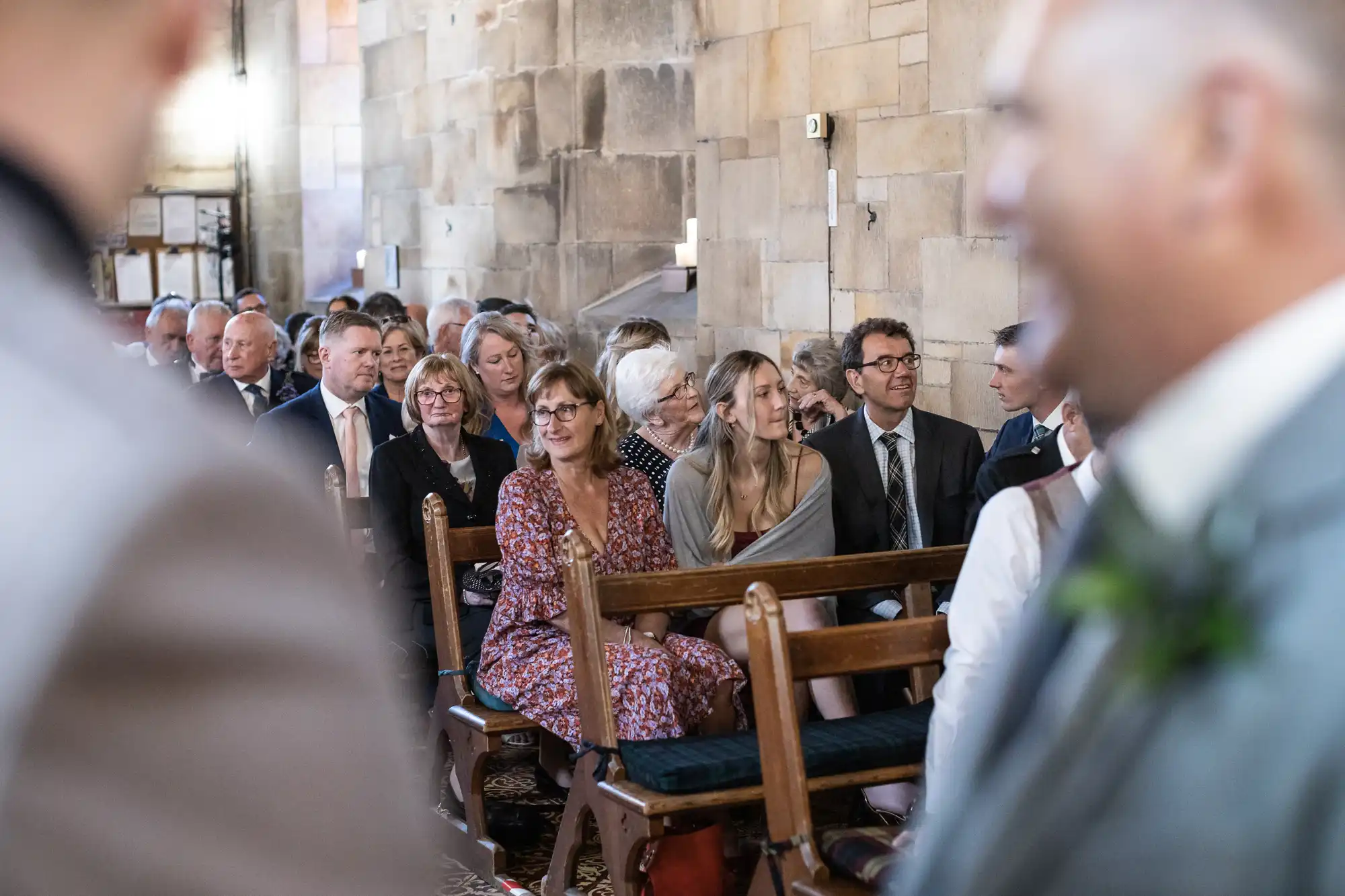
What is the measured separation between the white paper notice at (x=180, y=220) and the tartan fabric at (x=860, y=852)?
1577cm

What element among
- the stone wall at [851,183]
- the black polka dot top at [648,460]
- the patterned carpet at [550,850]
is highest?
the stone wall at [851,183]

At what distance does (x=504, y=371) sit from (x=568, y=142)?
4.93 meters

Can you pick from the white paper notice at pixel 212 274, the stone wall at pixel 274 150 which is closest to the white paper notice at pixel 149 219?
the white paper notice at pixel 212 274

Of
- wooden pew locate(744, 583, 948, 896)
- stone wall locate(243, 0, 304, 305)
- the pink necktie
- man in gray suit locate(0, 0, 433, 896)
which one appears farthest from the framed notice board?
man in gray suit locate(0, 0, 433, 896)

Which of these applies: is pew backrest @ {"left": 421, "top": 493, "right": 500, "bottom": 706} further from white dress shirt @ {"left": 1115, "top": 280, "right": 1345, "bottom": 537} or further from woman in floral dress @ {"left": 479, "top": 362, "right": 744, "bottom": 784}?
white dress shirt @ {"left": 1115, "top": 280, "right": 1345, "bottom": 537}

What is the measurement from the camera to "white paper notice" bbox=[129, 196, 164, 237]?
16906mm

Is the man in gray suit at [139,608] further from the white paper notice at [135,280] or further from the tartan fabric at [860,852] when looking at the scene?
the white paper notice at [135,280]

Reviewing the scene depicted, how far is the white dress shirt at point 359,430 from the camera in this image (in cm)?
625

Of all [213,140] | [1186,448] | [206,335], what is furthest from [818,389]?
[213,140]

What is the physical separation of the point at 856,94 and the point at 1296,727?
24.1 ft

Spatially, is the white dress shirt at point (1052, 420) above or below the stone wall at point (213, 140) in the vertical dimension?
below

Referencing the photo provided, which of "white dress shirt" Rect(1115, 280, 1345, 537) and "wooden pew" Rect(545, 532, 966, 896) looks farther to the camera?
"wooden pew" Rect(545, 532, 966, 896)

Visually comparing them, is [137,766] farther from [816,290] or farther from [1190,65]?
[816,290]

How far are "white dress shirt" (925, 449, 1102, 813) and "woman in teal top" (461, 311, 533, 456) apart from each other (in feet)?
13.9
